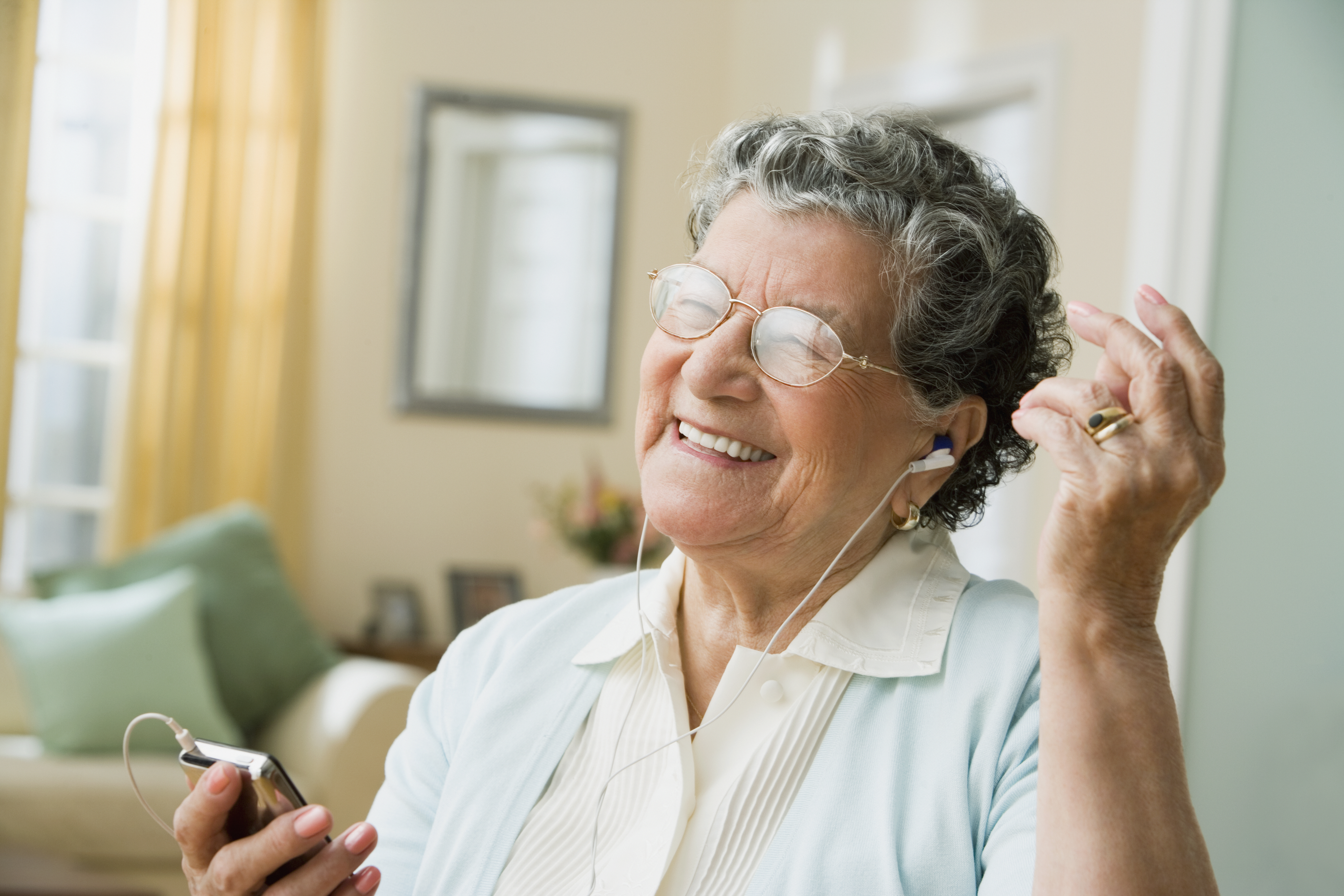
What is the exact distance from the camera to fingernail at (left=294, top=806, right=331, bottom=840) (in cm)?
101

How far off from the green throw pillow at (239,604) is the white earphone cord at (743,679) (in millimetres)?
2413

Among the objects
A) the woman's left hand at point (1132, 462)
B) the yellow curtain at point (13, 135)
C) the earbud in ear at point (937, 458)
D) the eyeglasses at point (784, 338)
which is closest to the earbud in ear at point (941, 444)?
the earbud in ear at point (937, 458)

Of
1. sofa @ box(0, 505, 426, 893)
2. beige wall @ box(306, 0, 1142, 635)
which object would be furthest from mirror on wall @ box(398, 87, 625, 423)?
sofa @ box(0, 505, 426, 893)

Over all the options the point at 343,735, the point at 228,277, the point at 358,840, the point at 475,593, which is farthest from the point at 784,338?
the point at 228,277

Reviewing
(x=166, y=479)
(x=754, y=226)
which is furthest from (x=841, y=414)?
(x=166, y=479)

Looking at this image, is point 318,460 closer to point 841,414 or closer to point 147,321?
point 147,321

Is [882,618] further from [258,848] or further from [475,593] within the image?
[475,593]

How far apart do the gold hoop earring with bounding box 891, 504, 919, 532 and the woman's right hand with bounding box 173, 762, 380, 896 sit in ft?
1.94

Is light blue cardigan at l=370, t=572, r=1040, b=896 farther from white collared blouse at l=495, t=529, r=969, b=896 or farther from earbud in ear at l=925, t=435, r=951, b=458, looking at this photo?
earbud in ear at l=925, t=435, r=951, b=458

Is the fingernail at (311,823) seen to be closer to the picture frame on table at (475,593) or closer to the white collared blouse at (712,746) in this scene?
the white collared blouse at (712,746)

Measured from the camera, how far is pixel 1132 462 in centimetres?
86

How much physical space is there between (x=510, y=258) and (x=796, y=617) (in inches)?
132

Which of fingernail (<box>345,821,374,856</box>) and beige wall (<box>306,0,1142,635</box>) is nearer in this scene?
fingernail (<box>345,821,374,856</box>)

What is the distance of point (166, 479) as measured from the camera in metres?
3.97
